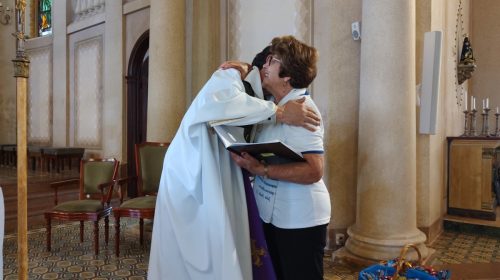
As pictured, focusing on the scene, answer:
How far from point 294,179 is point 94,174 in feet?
11.1

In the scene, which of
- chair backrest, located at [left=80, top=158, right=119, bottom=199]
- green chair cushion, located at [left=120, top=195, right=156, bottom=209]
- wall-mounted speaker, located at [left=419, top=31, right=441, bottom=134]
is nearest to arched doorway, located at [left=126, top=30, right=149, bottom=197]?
chair backrest, located at [left=80, top=158, right=119, bottom=199]

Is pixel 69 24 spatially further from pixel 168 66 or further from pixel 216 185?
pixel 216 185

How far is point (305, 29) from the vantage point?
424cm

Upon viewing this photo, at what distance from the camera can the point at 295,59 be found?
1.58 meters

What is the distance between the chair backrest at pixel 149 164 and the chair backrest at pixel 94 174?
343 millimetres

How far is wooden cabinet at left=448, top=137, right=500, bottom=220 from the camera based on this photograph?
4844 mm

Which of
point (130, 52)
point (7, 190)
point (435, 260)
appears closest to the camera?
point (435, 260)

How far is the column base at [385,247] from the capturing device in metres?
3.38

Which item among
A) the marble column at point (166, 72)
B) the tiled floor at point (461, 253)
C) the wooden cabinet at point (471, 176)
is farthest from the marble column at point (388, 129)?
the marble column at point (166, 72)

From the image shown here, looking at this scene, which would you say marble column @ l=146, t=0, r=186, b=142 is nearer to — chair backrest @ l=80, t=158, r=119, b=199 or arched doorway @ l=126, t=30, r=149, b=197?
chair backrest @ l=80, t=158, r=119, b=199

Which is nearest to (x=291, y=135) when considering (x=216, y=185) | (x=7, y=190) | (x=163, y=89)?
(x=216, y=185)

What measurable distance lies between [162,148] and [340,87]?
1984 mm

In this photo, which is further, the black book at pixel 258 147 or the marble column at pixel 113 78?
the marble column at pixel 113 78

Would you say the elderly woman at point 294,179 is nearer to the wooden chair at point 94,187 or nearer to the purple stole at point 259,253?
the purple stole at point 259,253
